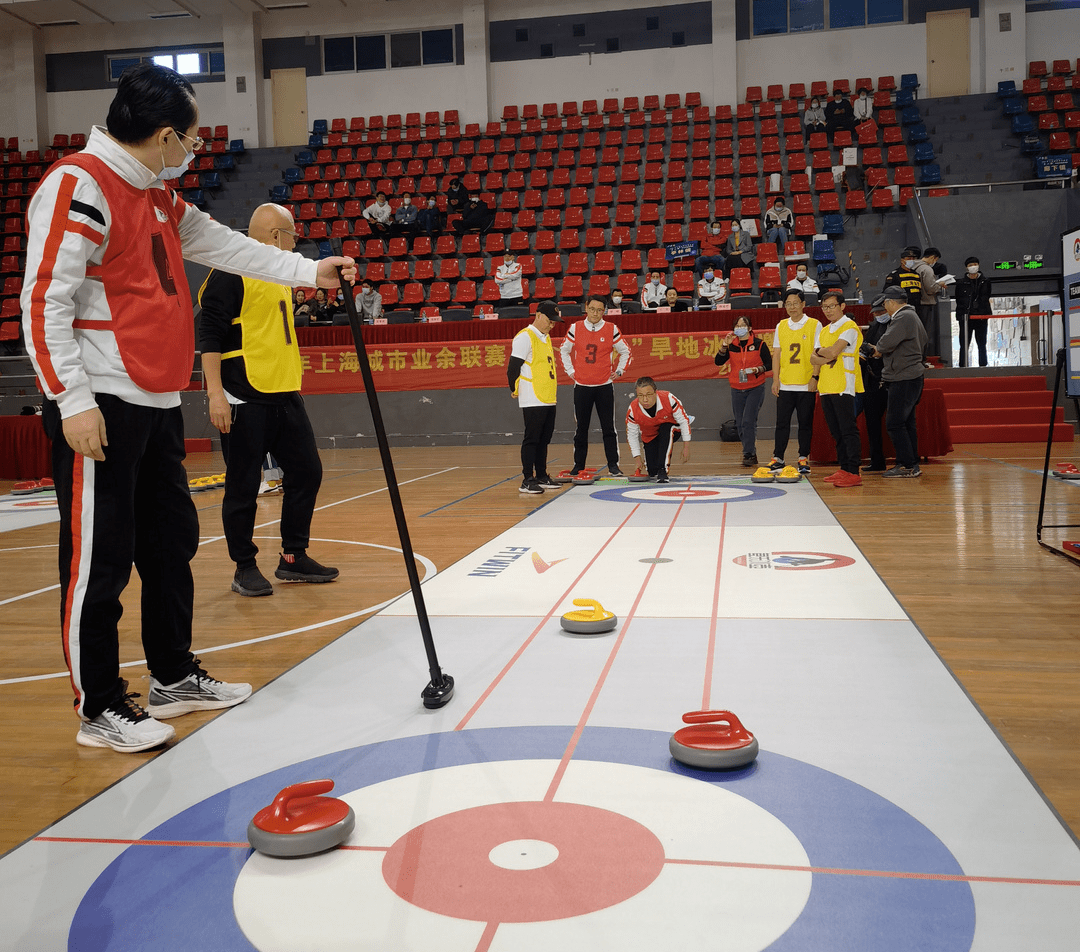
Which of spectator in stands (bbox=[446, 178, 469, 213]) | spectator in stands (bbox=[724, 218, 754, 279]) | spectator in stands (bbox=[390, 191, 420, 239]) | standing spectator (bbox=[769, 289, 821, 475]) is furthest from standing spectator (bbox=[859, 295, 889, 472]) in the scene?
spectator in stands (bbox=[390, 191, 420, 239])

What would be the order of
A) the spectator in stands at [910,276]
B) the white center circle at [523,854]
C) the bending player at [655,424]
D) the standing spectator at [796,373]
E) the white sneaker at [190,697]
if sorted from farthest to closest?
the spectator in stands at [910,276]
the standing spectator at [796,373]
the bending player at [655,424]
the white sneaker at [190,697]
the white center circle at [523,854]

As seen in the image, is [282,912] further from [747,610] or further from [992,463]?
[992,463]

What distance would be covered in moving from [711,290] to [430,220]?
6.65 metres

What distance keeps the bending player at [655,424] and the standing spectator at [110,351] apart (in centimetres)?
584

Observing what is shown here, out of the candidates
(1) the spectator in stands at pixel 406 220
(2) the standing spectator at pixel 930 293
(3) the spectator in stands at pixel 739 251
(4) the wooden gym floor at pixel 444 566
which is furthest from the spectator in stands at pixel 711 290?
(1) the spectator in stands at pixel 406 220

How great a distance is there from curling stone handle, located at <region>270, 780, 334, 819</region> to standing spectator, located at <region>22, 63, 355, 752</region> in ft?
2.48

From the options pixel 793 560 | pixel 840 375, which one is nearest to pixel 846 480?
pixel 840 375

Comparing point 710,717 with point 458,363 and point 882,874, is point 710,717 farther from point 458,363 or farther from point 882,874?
→ point 458,363

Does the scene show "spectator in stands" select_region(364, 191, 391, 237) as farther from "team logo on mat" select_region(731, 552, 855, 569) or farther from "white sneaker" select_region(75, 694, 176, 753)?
"white sneaker" select_region(75, 694, 176, 753)

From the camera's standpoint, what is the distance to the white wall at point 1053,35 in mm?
20016

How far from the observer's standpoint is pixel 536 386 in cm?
796

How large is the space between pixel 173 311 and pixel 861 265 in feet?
52.4

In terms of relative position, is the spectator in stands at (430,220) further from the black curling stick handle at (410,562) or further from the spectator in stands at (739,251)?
the black curling stick handle at (410,562)

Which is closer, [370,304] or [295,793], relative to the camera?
[295,793]
